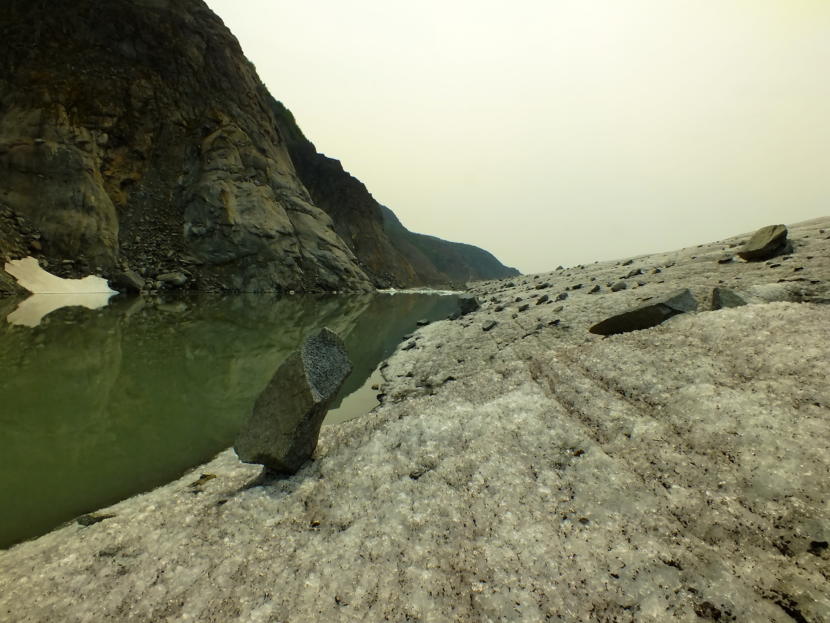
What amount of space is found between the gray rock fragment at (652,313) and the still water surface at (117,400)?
4583 mm

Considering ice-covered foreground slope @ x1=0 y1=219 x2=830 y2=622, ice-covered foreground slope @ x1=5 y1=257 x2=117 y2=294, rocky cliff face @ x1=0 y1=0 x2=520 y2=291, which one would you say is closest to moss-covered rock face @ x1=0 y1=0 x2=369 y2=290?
rocky cliff face @ x1=0 y1=0 x2=520 y2=291

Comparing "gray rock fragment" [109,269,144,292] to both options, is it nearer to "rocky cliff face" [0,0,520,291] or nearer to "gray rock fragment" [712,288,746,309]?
"rocky cliff face" [0,0,520,291]

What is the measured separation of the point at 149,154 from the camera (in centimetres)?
3347

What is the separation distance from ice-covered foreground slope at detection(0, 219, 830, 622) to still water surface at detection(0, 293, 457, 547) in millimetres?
713

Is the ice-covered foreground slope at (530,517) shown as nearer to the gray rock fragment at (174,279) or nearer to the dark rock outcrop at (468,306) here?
the dark rock outcrop at (468,306)

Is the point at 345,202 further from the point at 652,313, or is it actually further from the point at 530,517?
the point at 530,517

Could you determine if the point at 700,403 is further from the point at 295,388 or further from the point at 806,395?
the point at 295,388

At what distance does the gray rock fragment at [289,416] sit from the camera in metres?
4.33

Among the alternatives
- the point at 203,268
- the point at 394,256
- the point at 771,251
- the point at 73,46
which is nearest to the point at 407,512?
the point at 771,251

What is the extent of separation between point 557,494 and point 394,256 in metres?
72.3

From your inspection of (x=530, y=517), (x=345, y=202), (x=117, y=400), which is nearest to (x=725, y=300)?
(x=530, y=517)

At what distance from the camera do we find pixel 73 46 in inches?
1225

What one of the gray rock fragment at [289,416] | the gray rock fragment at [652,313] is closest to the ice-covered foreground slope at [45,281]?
the gray rock fragment at [289,416]

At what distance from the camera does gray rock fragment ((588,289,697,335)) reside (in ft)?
22.3
